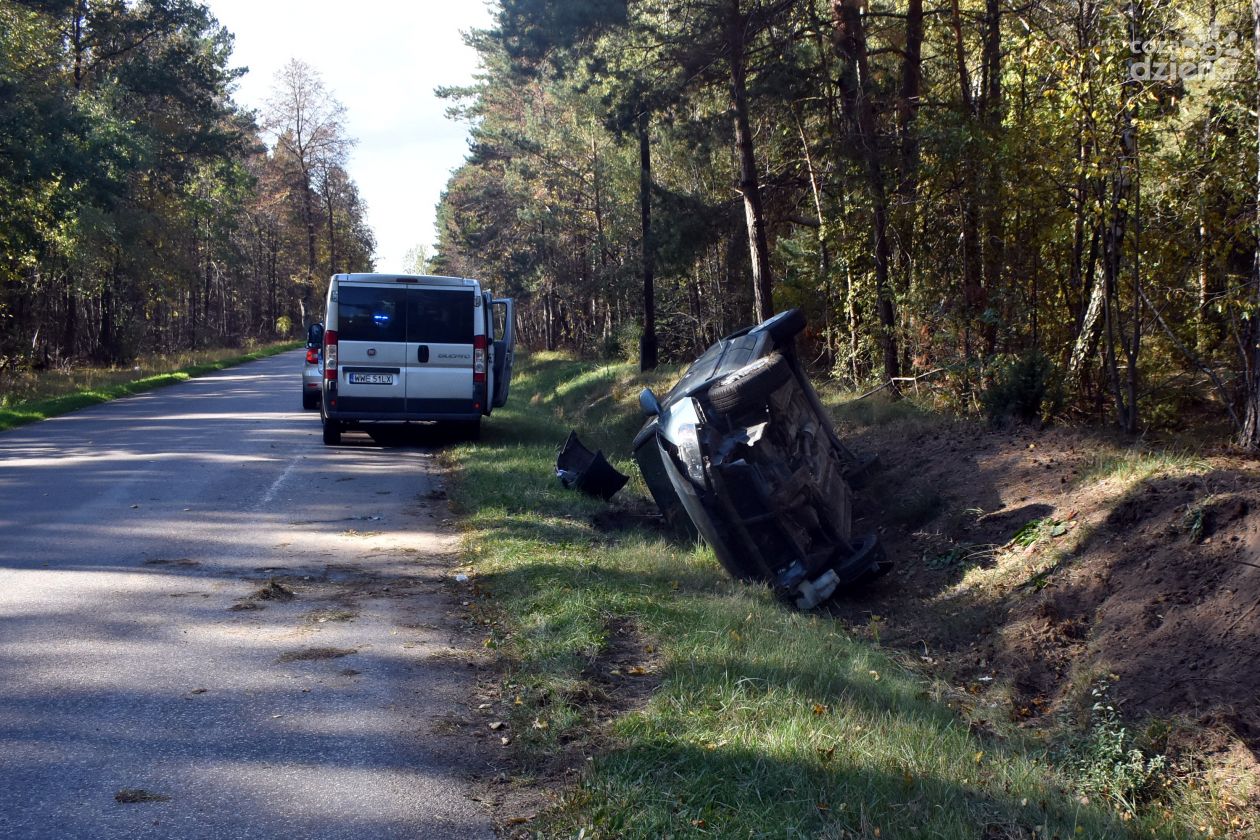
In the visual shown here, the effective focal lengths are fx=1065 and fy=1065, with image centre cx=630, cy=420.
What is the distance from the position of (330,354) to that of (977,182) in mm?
8791

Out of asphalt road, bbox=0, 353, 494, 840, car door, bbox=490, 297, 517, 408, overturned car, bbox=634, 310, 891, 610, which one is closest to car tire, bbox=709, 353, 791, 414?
overturned car, bbox=634, 310, 891, 610

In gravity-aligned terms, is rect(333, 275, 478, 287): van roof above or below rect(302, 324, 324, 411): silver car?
above

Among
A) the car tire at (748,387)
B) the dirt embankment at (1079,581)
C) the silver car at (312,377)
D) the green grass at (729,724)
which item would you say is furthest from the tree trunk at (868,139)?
the silver car at (312,377)

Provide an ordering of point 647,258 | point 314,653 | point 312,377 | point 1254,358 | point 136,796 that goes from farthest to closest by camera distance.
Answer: point 647,258 → point 312,377 → point 1254,358 → point 314,653 → point 136,796

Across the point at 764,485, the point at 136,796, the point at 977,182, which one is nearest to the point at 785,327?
the point at 764,485

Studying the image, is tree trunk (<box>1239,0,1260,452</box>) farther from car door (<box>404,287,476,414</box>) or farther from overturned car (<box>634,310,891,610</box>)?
car door (<box>404,287,476,414</box>)

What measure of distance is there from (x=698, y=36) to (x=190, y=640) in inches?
550

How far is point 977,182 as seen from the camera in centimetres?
1260

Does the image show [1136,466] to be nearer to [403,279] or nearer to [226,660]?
[226,660]

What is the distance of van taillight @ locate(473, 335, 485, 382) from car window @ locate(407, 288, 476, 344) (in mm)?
116

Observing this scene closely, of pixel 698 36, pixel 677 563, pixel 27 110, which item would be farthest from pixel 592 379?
pixel 677 563

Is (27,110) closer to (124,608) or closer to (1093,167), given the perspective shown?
(124,608)

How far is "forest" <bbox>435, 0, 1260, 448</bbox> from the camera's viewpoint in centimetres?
936

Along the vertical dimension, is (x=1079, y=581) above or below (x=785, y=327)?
below
